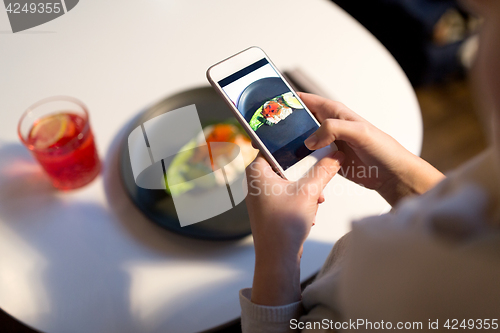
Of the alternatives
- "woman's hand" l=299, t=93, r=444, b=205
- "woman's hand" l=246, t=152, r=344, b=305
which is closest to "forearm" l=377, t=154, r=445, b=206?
"woman's hand" l=299, t=93, r=444, b=205

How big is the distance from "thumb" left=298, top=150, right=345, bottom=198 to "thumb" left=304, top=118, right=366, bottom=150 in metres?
0.03

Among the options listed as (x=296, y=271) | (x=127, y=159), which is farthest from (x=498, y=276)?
(x=127, y=159)

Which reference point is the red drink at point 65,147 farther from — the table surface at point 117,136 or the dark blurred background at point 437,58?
the dark blurred background at point 437,58

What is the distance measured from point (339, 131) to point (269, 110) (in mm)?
122

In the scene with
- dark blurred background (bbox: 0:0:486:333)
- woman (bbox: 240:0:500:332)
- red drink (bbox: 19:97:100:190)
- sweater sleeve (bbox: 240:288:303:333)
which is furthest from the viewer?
dark blurred background (bbox: 0:0:486:333)

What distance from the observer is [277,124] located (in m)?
0.57

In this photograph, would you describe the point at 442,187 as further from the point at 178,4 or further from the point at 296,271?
the point at 178,4

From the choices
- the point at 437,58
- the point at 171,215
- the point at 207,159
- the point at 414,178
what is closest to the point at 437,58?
the point at 437,58

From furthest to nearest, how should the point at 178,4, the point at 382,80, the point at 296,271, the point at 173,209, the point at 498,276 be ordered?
1. the point at 178,4
2. the point at 382,80
3. the point at 173,209
4. the point at 296,271
5. the point at 498,276

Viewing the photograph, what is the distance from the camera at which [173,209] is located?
58 centimetres

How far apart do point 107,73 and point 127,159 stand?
0.25 m

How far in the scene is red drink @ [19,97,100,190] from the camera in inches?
22.0

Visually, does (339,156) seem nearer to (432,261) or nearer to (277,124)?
(277,124)

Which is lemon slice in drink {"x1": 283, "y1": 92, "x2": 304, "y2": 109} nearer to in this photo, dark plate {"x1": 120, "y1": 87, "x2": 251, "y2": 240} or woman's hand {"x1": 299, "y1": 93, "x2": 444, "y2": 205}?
woman's hand {"x1": 299, "y1": 93, "x2": 444, "y2": 205}
